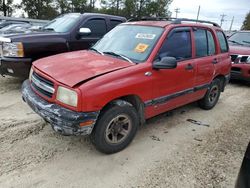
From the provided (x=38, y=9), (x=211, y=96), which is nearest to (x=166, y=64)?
(x=211, y=96)

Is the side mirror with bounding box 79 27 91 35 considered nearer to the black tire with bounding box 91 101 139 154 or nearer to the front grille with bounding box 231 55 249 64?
the black tire with bounding box 91 101 139 154

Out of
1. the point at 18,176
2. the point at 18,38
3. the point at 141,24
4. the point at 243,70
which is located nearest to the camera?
the point at 18,176

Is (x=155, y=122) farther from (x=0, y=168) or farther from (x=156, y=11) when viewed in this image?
(x=156, y=11)

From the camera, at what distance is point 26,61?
18.0 ft

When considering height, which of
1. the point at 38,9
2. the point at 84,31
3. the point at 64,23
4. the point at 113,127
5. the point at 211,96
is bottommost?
the point at 211,96

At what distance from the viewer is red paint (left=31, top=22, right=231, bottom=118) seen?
10.1ft

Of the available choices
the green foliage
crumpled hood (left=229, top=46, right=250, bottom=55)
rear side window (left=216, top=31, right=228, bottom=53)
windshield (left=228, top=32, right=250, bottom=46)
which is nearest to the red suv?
rear side window (left=216, top=31, right=228, bottom=53)

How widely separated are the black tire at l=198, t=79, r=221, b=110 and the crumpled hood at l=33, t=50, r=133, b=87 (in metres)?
2.46

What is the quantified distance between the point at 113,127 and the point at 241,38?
7.53 metres

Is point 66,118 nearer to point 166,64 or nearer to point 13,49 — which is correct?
point 166,64

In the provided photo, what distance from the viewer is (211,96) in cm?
557

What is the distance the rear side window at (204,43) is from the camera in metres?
4.66

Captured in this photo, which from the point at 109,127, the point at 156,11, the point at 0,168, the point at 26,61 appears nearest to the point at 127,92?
the point at 109,127

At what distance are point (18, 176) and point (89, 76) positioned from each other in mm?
1457
